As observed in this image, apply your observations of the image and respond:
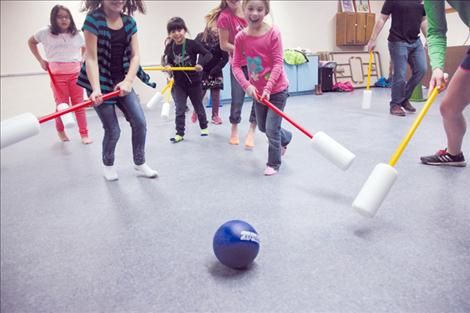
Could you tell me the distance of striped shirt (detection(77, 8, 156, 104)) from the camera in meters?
1.91

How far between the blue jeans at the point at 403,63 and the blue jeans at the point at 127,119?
304 centimetres

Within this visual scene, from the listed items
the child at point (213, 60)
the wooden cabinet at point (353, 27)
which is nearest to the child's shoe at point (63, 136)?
the child at point (213, 60)

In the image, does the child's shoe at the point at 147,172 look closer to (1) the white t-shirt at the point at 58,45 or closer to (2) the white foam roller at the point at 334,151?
(2) the white foam roller at the point at 334,151

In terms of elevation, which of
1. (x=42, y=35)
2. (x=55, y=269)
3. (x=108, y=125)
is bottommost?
(x=55, y=269)

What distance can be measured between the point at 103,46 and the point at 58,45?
159 centimetres

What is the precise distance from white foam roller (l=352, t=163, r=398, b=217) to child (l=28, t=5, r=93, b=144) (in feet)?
9.83

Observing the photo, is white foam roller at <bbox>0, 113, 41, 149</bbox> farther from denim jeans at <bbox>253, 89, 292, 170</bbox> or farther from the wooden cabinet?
the wooden cabinet

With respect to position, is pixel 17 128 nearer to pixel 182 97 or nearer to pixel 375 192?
pixel 375 192

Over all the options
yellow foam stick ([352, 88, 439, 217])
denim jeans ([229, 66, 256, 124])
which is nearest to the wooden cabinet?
denim jeans ([229, 66, 256, 124])

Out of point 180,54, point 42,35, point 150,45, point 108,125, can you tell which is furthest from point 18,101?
point 108,125

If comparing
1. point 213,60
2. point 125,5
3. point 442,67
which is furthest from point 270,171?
point 213,60

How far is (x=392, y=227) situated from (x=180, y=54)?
8.23 feet

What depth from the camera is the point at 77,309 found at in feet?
3.67

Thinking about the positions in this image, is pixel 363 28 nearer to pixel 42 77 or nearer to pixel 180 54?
pixel 180 54
